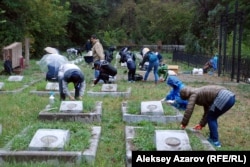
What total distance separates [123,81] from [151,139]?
11406 millimetres

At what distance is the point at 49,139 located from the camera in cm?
702

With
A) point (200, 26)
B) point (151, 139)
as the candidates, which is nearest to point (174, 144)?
point (151, 139)

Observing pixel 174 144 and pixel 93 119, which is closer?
pixel 174 144

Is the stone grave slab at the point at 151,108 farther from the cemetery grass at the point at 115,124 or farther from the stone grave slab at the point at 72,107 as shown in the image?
the stone grave slab at the point at 72,107

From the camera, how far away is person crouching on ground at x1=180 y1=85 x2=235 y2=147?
762 cm

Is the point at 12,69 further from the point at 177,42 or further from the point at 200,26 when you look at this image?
the point at 177,42

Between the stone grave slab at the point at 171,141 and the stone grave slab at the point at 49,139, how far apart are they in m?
1.46

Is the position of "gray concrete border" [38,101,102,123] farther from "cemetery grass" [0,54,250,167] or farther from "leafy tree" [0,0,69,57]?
"leafy tree" [0,0,69,57]

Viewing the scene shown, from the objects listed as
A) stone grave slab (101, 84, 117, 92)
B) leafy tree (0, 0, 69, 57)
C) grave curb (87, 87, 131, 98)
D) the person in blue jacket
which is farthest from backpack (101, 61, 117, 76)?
leafy tree (0, 0, 69, 57)

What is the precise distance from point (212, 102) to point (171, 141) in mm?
1388

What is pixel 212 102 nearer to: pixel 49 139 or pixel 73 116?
pixel 49 139

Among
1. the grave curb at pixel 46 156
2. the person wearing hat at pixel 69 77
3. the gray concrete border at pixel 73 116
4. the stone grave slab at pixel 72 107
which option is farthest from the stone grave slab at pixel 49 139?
the person wearing hat at pixel 69 77

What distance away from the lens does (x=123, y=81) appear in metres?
18.7

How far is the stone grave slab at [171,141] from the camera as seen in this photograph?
6.68 metres
